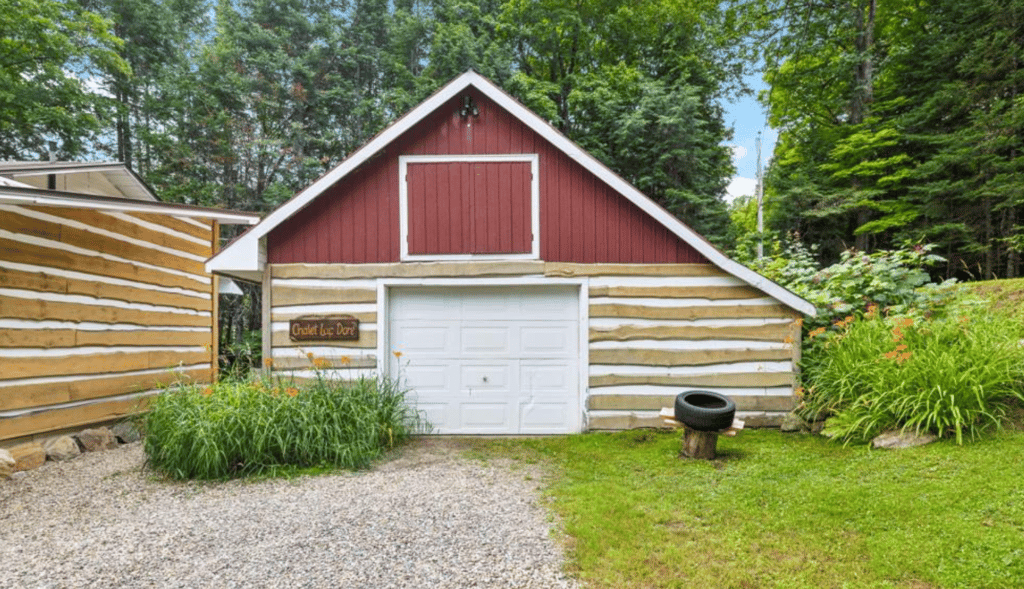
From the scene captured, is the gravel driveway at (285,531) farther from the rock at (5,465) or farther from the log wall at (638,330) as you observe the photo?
the log wall at (638,330)

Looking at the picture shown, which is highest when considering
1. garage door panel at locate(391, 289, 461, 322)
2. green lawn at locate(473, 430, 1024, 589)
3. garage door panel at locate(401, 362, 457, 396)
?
garage door panel at locate(391, 289, 461, 322)

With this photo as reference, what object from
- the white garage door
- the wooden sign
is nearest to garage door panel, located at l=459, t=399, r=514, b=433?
the white garage door

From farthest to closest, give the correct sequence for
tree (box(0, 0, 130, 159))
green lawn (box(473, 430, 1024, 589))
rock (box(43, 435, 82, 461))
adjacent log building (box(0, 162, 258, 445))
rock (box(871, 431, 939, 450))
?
tree (box(0, 0, 130, 159))
rock (box(43, 435, 82, 461))
adjacent log building (box(0, 162, 258, 445))
rock (box(871, 431, 939, 450))
green lawn (box(473, 430, 1024, 589))

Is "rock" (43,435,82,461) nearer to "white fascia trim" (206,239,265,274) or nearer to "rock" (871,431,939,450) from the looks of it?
"white fascia trim" (206,239,265,274)

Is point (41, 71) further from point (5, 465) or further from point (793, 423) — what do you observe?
point (793, 423)

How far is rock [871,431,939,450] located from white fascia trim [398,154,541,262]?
4123 mm

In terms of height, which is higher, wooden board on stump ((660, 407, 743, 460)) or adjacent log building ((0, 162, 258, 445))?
A: adjacent log building ((0, 162, 258, 445))

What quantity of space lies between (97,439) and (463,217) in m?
5.44

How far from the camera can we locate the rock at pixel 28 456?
500 centimetres

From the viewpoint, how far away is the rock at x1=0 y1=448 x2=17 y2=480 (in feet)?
15.3

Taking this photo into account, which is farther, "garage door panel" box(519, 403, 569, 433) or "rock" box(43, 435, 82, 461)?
"garage door panel" box(519, 403, 569, 433)

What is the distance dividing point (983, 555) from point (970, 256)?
1418cm

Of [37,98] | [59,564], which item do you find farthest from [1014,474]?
[37,98]

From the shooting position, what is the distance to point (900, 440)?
177 inches
